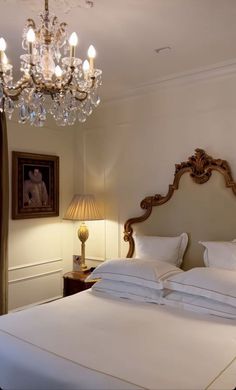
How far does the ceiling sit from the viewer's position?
2.20 metres

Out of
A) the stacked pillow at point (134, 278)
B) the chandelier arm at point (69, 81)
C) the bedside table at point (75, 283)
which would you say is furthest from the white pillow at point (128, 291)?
the chandelier arm at point (69, 81)

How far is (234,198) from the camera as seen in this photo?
312cm

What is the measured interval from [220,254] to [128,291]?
0.86 m

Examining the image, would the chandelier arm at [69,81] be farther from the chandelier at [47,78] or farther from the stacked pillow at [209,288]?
the stacked pillow at [209,288]

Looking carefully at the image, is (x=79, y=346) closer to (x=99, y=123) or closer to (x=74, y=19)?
(x=74, y=19)

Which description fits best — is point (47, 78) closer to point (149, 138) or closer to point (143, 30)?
point (143, 30)

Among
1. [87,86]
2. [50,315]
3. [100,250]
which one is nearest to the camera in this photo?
[87,86]

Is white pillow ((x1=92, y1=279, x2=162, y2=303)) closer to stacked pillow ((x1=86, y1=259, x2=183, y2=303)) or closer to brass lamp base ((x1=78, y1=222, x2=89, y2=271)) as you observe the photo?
stacked pillow ((x1=86, y1=259, x2=183, y2=303))

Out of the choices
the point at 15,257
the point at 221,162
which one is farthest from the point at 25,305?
the point at 221,162

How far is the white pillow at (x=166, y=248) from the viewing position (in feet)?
10.9

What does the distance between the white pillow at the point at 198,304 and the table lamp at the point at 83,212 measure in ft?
4.79

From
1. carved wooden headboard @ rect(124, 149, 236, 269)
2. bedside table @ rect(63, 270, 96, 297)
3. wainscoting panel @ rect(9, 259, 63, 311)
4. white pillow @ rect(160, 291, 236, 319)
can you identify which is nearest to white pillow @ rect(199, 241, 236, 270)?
carved wooden headboard @ rect(124, 149, 236, 269)

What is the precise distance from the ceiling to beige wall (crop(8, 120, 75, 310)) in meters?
1.03

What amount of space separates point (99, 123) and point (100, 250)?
1.57 metres
